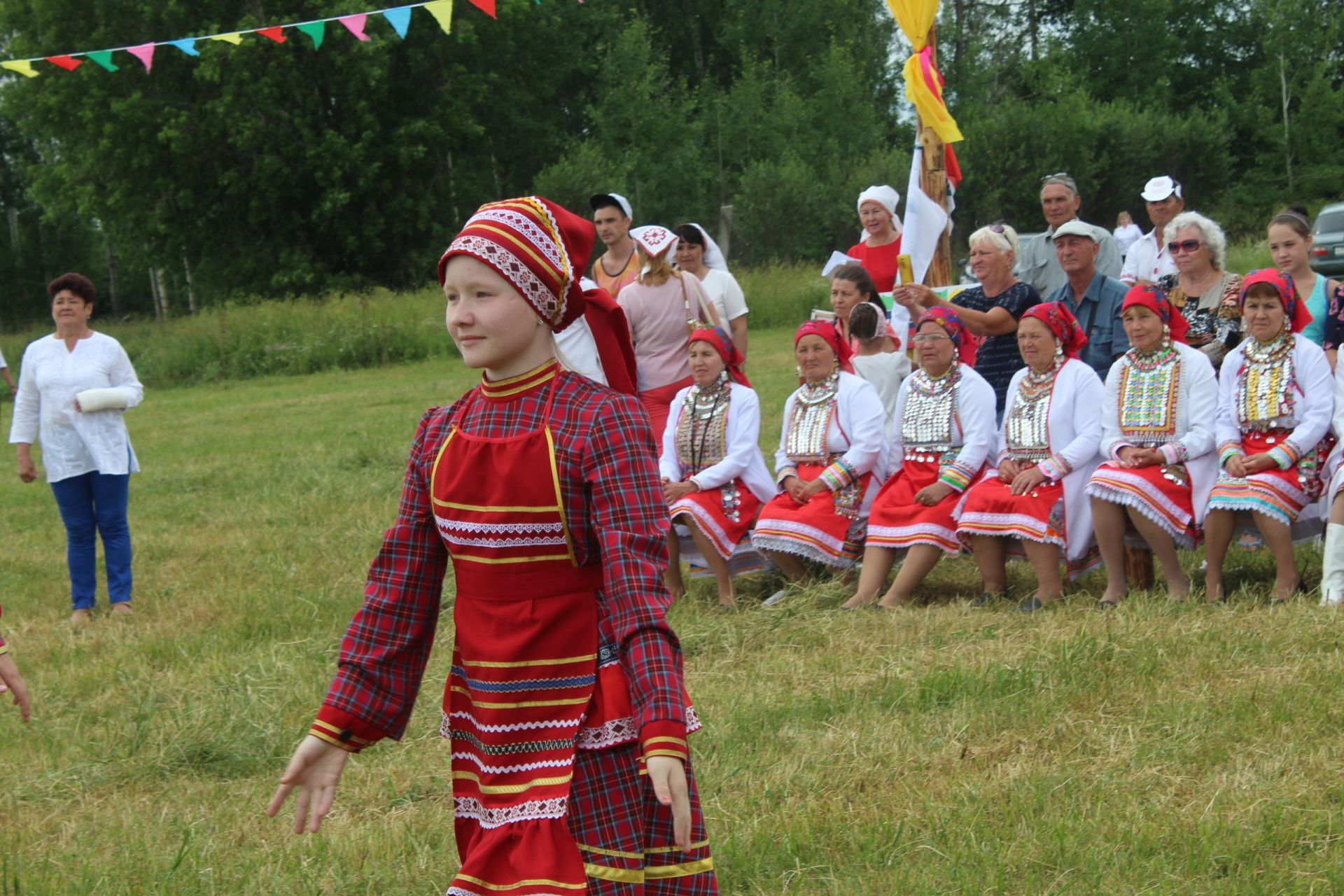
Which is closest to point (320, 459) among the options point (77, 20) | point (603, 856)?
point (603, 856)

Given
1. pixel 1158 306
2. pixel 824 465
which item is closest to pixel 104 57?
pixel 824 465

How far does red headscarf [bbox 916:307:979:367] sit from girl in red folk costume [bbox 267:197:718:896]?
4.31 metres

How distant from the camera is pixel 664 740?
233 centimetres

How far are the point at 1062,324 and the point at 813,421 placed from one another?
1.37m

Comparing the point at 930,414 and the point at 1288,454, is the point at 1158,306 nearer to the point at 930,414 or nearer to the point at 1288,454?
the point at 1288,454

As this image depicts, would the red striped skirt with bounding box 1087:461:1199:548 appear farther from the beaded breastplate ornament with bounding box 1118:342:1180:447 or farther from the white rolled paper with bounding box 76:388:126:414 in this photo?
the white rolled paper with bounding box 76:388:126:414

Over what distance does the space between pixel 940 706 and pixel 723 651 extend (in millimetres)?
1312

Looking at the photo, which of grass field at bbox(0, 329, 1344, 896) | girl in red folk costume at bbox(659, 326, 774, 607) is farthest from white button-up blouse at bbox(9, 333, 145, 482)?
girl in red folk costume at bbox(659, 326, 774, 607)

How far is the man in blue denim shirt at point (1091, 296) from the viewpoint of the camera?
684 cm

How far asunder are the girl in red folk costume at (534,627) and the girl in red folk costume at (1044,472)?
13.3 ft

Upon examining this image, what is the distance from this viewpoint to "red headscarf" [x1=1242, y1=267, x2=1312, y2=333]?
236 inches

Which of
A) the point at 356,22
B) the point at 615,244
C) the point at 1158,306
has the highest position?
the point at 356,22

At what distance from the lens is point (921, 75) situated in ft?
24.6

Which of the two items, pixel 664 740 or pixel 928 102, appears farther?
pixel 928 102
